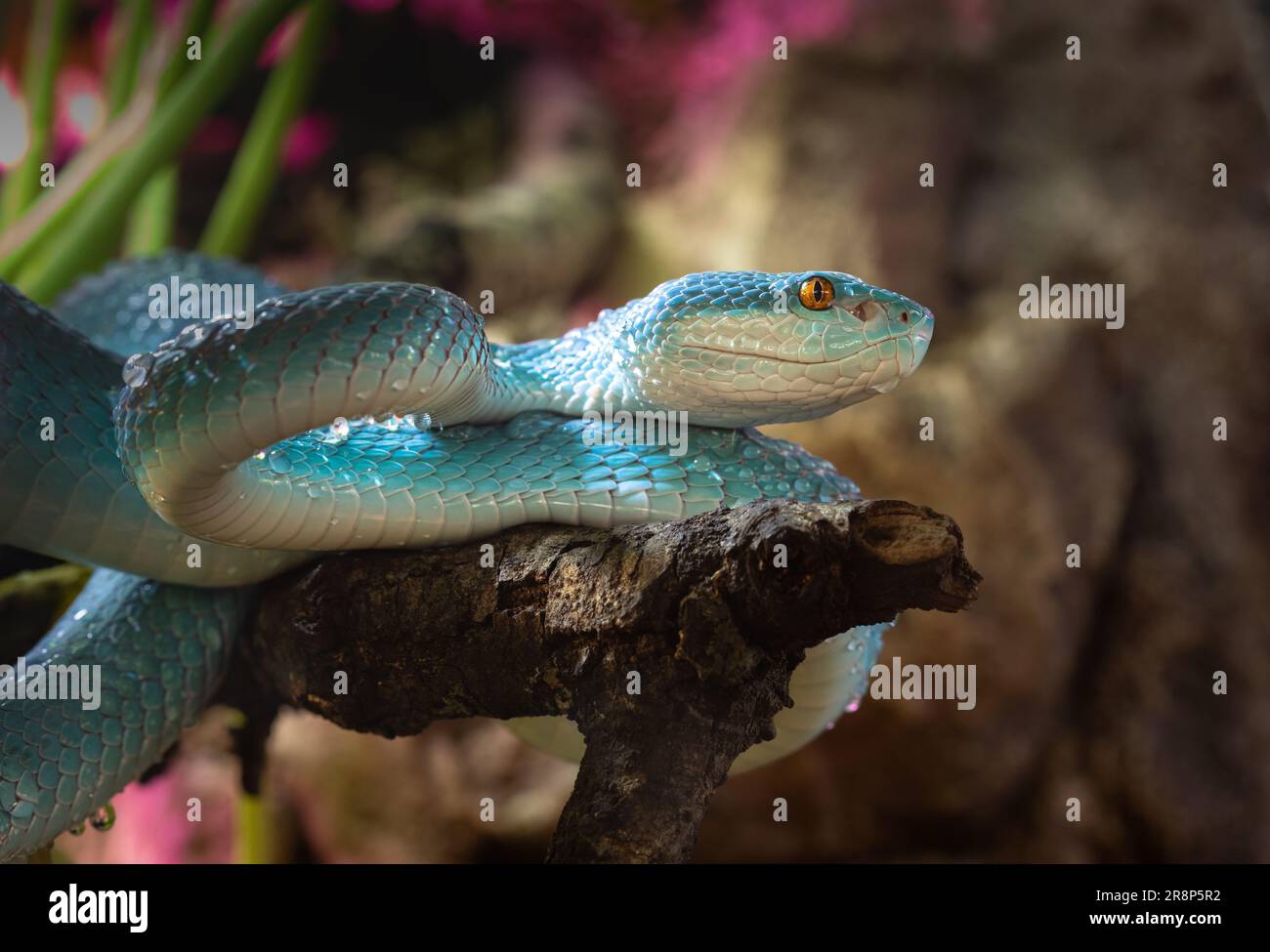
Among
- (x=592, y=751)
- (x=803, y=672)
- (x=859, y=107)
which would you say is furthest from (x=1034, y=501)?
(x=592, y=751)

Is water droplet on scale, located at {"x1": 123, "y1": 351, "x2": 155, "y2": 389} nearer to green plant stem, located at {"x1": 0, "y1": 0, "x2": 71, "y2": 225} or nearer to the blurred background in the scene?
the blurred background

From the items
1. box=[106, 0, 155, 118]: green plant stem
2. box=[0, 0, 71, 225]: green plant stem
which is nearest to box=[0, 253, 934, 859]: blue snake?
box=[0, 0, 71, 225]: green plant stem

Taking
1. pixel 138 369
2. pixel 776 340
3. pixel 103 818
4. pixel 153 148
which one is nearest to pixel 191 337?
pixel 138 369

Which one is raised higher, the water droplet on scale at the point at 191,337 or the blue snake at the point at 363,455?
the water droplet on scale at the point at 191,337

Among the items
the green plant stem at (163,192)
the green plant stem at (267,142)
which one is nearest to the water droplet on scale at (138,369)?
the green plant stem at (163,192)

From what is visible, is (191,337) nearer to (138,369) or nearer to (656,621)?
(138,369)

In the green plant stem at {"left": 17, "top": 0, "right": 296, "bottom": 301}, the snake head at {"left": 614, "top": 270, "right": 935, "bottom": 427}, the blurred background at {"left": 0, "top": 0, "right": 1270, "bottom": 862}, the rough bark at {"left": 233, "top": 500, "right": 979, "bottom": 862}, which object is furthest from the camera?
the blurred background at {"left": 0, "top": 0, "right": 1270, "bottom": 862}

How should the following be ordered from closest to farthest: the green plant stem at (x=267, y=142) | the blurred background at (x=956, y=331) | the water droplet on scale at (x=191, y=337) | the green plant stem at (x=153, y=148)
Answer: the water droplet on scale at (x=191, y=337), the green plant stem at (x=153, y=148), the blurred background at (x=956, y=331), the green plant stem at (x=267, y=142)

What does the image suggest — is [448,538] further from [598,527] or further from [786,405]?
[786,405]

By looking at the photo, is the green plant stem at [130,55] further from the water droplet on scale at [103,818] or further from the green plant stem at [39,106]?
the water droplet on scale at [103,818]
